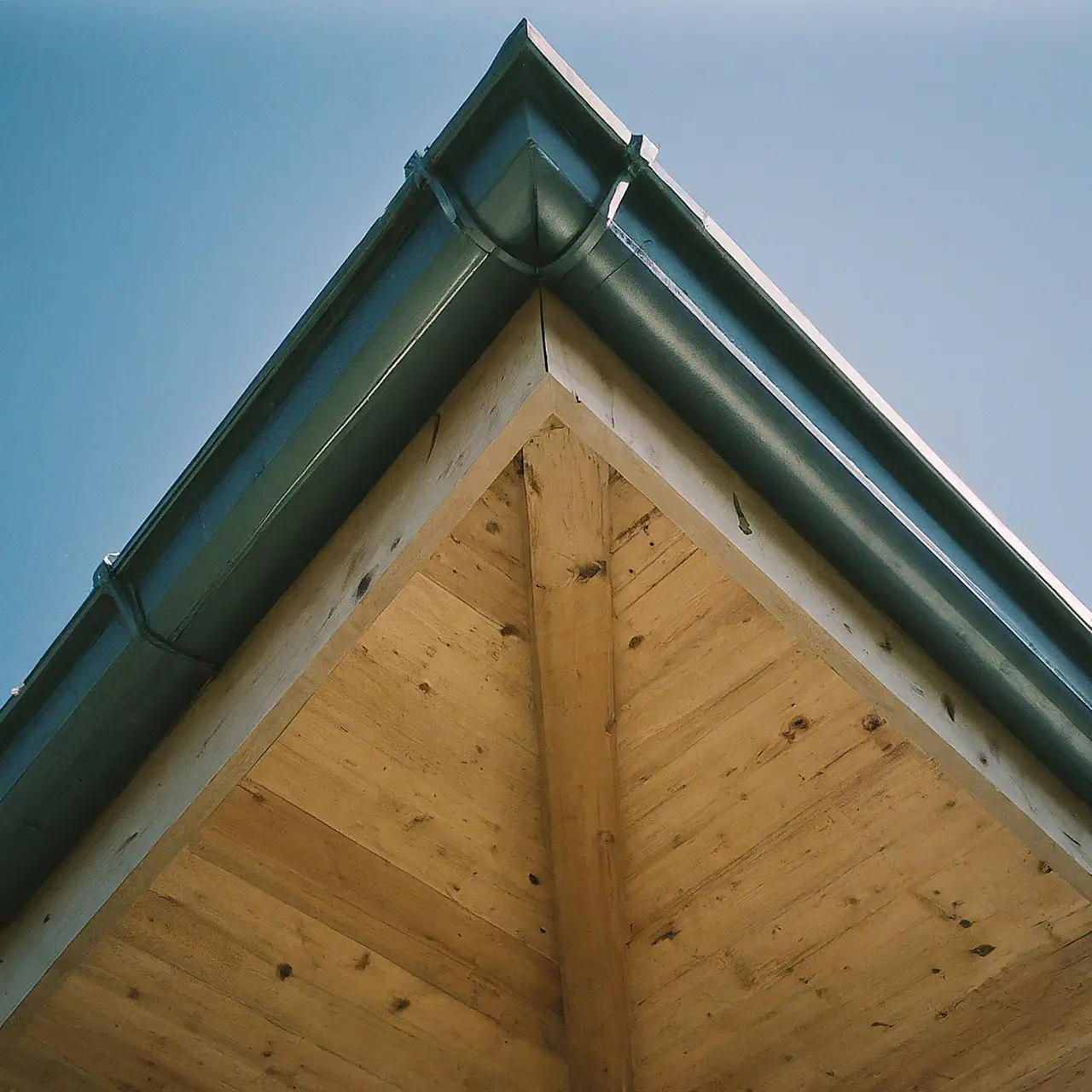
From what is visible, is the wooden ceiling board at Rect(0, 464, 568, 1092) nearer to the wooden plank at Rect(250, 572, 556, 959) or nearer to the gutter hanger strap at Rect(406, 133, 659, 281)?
the wooden plank at Rect(250, 572, 556, 959)

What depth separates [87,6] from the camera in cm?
402

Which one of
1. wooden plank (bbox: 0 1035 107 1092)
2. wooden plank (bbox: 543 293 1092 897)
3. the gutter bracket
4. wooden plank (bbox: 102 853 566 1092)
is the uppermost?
the gutter bracket

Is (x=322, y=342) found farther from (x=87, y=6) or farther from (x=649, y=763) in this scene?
(x=87, y=6)

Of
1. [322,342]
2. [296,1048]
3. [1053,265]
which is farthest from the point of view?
[1053,265]

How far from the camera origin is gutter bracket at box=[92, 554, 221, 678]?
1453mm

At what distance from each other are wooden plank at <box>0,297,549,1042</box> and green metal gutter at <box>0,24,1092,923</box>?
4cm

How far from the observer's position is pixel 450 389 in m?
1.41

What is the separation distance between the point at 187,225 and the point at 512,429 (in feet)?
10.7

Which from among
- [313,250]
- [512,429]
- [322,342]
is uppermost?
[313,250]

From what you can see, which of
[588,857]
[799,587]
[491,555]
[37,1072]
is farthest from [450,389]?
[37,1072]

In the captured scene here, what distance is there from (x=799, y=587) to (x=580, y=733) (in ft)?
1.61

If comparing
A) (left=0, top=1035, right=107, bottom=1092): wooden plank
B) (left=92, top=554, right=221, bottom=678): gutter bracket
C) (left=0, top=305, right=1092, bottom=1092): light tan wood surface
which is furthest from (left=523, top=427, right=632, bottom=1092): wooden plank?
(left=0, top=1035, right=107, bottom=1092): wooden plank

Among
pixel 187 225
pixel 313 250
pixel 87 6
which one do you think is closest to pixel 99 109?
pixel 87 6

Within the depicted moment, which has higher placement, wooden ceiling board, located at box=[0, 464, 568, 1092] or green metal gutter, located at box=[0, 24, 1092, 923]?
green metal gutter, located at box=[0, 24, 1092, 923]
